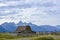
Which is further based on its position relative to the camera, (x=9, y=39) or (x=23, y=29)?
(x=23, y=29)

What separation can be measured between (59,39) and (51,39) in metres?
1.51

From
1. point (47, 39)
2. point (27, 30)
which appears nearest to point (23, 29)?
point (27, 30)

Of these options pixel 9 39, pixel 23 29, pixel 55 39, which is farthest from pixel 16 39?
pixel 23 29

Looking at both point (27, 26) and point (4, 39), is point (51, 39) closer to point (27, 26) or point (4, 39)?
point (4, 39)

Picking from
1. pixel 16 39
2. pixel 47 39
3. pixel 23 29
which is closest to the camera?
pixel 47 39

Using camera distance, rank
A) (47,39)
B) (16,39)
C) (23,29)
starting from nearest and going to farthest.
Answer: (47,39), (16,39), (23,29)

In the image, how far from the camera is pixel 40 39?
22984 mm

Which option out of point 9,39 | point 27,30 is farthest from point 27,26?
point 9,39

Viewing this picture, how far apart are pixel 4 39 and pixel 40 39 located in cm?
464

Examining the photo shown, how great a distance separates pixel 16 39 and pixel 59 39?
535 cm

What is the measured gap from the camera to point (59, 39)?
23500 millimetres

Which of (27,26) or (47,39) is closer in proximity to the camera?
(47,39)

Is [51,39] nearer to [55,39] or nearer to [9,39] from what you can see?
[55,39]

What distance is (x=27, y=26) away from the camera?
114 ft
